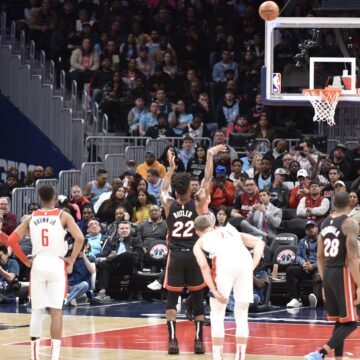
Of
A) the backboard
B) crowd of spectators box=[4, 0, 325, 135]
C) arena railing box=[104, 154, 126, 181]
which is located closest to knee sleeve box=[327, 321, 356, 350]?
the backboard

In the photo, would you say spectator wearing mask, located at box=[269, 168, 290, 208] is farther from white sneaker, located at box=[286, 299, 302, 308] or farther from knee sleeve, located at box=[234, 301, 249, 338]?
knee sleeve, located at box=[234, 301, 249, 338]

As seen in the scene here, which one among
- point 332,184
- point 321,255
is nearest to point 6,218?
point 332,184

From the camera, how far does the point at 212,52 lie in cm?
2828

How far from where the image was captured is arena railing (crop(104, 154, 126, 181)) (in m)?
25.4

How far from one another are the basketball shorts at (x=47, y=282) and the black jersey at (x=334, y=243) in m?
2.90

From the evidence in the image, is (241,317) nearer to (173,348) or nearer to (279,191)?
(173,348)

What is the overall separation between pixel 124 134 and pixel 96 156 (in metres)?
1.55

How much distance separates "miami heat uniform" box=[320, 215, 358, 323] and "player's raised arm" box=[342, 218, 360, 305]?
86 mm

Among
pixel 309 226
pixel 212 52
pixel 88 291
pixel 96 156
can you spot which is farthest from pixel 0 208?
pixel 212 52

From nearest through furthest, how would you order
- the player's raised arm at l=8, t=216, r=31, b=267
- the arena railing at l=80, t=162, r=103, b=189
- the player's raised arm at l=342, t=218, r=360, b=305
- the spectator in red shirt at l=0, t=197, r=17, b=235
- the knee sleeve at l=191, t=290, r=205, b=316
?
the player's raised arm at l=342, t=218, r=360, b=305, the player's raised arm at l=8, t=216, r=31, b=267, the knee sleeve at l=191, t=290, r=205, b=316, the spectator in red shirt at l=0, t=197, r=17, b=235, the arena railing at l=80, t=162, r=103, b=189

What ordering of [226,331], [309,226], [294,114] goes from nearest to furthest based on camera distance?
[226,331] < [309,226] < [294,114]

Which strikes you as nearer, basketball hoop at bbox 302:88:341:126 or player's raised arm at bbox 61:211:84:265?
player's raised arm at bbox 61:211:84:265

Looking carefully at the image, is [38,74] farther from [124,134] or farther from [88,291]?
[88,291]

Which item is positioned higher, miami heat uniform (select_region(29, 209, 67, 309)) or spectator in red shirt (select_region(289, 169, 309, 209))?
spectator in red shirt (select_region(289, 169, 309, 209))
